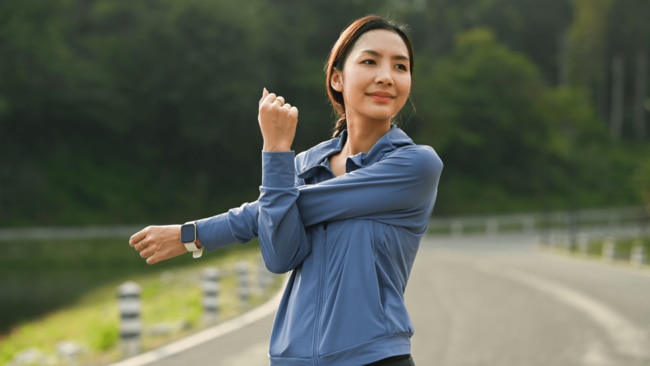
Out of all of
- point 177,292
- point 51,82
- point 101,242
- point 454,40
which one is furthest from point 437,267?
point 454,40

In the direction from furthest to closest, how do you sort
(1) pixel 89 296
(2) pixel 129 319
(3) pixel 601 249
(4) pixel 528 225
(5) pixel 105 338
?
1. (4) pixel 528 225
2. (3) pixel 601 249
3. (1) pixel 89 296
4. (5) pixel 105 338
5. (2) pixel 129 319

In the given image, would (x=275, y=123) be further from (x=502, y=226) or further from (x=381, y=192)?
(x=502, y=226)

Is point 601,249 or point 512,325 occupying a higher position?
point 512,325

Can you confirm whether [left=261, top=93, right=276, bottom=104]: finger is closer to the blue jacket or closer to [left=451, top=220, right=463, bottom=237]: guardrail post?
the blue jacket

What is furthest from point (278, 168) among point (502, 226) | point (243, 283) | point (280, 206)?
point (502, 226)

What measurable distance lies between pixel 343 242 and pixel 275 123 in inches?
14.9

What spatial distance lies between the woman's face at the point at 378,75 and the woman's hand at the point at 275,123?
0.91 feet

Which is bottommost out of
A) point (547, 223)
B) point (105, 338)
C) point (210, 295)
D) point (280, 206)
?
point (547, 223)

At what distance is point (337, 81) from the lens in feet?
9.92

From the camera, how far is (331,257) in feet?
8.85

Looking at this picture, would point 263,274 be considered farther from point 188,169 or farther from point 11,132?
point 188,169

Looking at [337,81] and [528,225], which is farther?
[528,225]

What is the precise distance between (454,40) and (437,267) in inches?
2481

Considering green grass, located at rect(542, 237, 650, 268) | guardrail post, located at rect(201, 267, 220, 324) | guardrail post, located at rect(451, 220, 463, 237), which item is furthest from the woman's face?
guardrail post, located at rect(451, 220, 463, 237)
